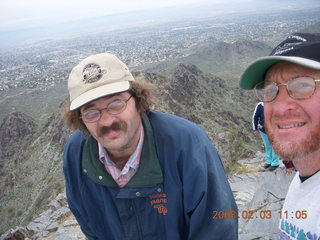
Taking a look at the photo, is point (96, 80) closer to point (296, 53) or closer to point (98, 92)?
point (98, 92)

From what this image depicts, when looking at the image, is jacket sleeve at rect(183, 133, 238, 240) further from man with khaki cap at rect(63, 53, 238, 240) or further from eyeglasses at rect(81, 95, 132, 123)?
eyeglasses at rect(81, 95, 132, 123)

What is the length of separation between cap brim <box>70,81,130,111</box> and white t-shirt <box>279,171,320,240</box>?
2.09 meters

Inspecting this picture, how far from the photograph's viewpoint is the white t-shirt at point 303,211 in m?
2.26

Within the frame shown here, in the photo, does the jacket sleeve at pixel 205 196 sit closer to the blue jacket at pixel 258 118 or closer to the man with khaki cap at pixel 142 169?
the man with khaki cap at pixel 142 169

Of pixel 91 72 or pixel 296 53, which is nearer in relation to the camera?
pixel 296 53

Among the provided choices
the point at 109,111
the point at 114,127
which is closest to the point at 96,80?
the point at 109,111

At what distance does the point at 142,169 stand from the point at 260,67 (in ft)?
5.48

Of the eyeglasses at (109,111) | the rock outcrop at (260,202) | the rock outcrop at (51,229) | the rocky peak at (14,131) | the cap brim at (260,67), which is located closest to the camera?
the cap brim at (260,67)

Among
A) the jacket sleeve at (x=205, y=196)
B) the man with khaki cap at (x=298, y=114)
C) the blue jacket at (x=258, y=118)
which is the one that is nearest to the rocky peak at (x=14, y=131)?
the blue jacket at (x=258, y=118)

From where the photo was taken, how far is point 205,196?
3.09 m

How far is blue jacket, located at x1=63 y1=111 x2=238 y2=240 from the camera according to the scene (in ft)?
10.3
